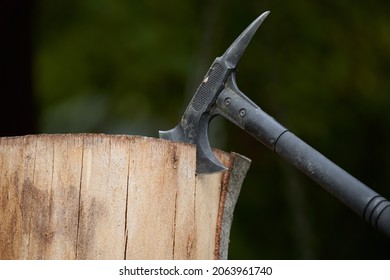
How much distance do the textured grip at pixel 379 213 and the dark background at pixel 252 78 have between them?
312cm

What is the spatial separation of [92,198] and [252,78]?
3422mm

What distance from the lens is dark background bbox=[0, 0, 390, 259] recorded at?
18.1 ft

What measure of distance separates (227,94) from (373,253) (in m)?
3.60

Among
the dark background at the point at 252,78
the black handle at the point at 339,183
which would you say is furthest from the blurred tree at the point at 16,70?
the black handle at the point at 339,183

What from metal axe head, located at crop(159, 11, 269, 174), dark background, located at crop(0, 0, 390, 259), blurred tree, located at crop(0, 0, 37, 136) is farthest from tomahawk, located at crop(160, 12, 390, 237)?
blurred tree, located at crop(0, 0, 37, 136)

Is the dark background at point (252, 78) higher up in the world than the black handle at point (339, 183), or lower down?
higher up

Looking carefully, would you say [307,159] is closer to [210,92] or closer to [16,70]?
[210,92]

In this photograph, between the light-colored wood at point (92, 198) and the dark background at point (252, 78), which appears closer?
the light-colored wood at point (92, 198)

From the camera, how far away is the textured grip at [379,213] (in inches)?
86.2

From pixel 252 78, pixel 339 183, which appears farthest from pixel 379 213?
pixel 252 78

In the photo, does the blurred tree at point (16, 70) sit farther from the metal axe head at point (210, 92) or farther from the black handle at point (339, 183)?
the black handle at point (339, 183)

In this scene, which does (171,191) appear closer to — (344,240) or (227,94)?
(227,94)

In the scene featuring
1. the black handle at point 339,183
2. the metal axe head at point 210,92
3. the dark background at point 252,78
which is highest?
the dark background at point 252,78

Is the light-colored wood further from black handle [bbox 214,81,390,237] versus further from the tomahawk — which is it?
black handle [bbox 214,81,390,237]
